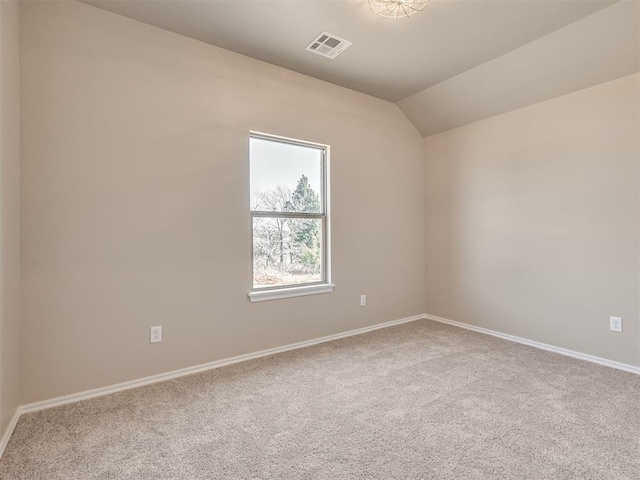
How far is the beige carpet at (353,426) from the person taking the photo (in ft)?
4.97

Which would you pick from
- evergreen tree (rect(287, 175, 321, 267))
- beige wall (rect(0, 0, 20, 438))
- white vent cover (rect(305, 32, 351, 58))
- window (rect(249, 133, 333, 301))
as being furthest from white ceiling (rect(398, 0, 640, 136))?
beige wall (rect(0, 0, 20, 438))

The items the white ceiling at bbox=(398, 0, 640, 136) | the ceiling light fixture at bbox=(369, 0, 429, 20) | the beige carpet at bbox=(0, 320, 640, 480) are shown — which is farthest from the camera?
the white ceiling at bbox=(398, 0, 640, 136)

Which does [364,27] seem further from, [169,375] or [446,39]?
[169,375]

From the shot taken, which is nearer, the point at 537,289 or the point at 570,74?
the point at 570,74

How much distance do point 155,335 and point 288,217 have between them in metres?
1.50

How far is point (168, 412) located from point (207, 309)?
827 mm

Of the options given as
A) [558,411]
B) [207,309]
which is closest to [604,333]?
[558,411]

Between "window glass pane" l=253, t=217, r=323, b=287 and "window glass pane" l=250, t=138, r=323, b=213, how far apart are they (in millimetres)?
149

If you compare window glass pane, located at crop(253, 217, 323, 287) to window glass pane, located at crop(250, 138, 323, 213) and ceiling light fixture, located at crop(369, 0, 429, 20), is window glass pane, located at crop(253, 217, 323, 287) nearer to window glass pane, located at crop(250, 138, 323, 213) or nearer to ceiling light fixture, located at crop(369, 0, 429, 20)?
window glass pane, located at crop(250, 138, 323, 213)

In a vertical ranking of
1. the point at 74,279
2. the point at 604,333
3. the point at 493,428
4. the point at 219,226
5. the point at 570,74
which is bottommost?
the point at 493,428

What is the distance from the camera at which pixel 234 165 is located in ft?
9.16

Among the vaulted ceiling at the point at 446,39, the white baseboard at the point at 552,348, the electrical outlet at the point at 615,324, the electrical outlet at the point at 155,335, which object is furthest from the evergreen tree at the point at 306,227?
the electrical outlet at the point at 615,324

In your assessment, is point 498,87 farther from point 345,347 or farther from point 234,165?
point 345,347

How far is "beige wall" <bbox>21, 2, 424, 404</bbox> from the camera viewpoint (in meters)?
2.07
